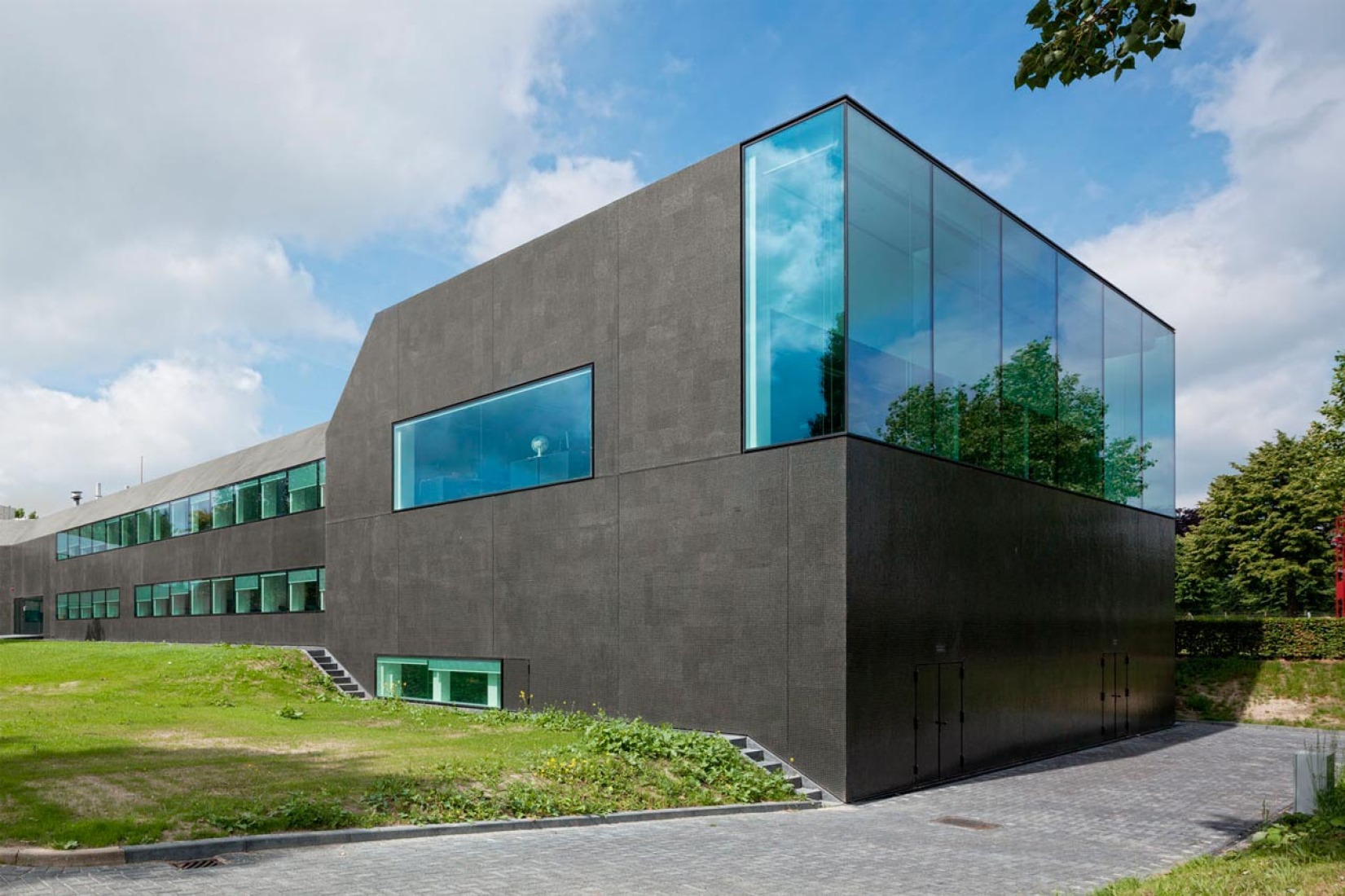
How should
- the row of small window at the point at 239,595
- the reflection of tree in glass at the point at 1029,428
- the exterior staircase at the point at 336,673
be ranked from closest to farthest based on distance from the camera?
the reflection of tree in glass at the point at 1029,428
the exterior staircase at the point at 336,673
the row of small window at the point at 239,595

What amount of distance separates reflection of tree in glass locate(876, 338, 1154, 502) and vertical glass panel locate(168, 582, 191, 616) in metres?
29.9

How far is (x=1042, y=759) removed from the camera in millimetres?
19281

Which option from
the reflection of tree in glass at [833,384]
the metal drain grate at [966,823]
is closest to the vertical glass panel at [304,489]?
the reflection of tree in glass at [833,384]

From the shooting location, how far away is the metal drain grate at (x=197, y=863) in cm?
908

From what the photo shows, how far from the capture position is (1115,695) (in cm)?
2275

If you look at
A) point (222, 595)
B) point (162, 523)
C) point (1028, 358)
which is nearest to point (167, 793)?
point (1028, 358)

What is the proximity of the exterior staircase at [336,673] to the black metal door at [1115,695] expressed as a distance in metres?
17.0

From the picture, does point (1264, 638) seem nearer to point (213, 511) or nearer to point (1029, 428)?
point (1029, 428)

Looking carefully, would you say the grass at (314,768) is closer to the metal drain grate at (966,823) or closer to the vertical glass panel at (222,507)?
the metal drain grate at (966,823)

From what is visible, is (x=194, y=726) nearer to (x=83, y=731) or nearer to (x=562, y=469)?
(x=83, y=731)

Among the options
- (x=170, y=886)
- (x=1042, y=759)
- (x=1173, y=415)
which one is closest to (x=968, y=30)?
(x=170, y=886)

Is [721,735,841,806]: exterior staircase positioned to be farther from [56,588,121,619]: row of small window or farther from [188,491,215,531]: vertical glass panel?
[56,588,121,619]: row of small window

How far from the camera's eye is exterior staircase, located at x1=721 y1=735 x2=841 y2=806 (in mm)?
14195

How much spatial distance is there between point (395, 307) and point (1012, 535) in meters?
15.2
